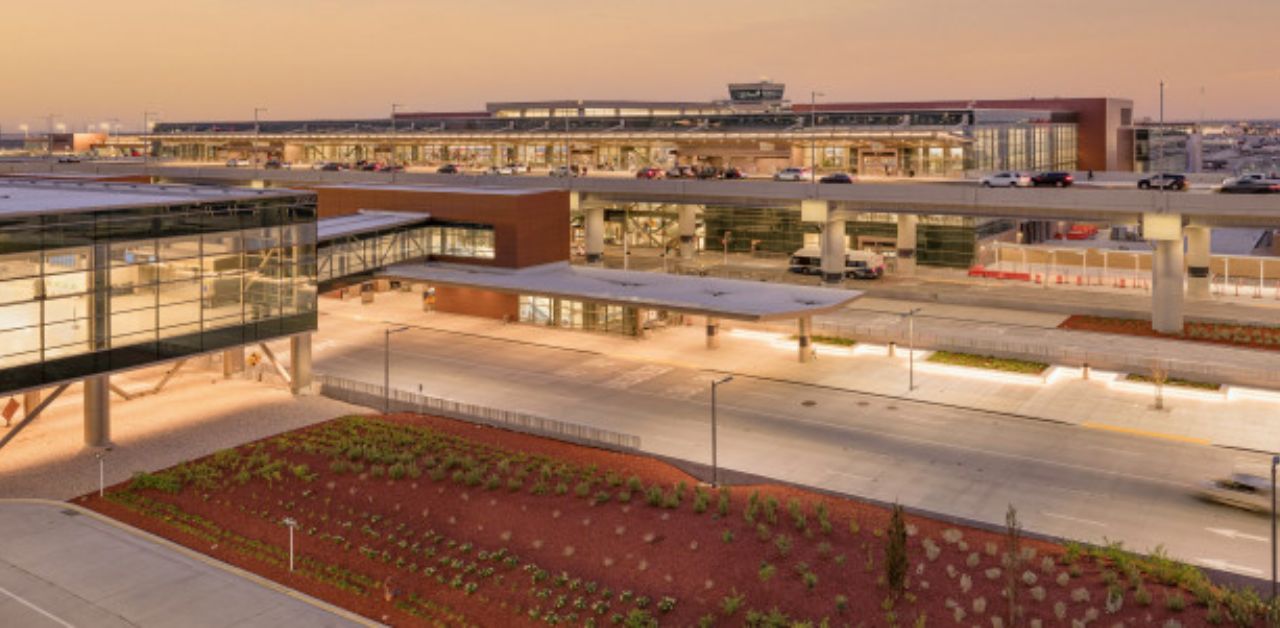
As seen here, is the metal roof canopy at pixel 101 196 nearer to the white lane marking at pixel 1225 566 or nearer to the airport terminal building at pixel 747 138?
the white lane marking at pixel 1225 566

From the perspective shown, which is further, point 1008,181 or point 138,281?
point 1008,181

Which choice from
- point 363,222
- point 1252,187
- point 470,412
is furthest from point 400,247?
point 1252,187

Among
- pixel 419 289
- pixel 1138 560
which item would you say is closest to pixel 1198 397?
pixel 1138 560

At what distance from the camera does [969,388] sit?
159ft

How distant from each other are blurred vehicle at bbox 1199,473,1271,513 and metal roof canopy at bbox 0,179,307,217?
3757cm

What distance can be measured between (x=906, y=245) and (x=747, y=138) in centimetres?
2146

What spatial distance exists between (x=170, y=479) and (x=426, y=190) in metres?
39.2

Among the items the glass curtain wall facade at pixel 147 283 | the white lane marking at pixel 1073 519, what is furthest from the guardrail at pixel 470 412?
the white lane marking at pixel 1073 519

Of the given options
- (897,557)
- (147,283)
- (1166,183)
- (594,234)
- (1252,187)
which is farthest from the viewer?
(594,234)

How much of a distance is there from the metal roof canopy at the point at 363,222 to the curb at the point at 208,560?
2658 cm

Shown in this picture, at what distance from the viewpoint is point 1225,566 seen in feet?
91.1

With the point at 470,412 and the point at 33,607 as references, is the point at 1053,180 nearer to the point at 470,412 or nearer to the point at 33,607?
the point at 470,412

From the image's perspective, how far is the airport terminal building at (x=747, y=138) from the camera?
3607 inches

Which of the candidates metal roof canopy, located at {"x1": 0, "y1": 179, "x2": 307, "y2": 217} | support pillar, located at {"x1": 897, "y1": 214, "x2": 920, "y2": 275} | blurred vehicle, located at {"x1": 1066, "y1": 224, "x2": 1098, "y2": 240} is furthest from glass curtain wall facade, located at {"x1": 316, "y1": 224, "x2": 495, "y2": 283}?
blurred vehicle, located at {"x1": 1066, "y1": 224, "x2": 1098, "y2": 240}
